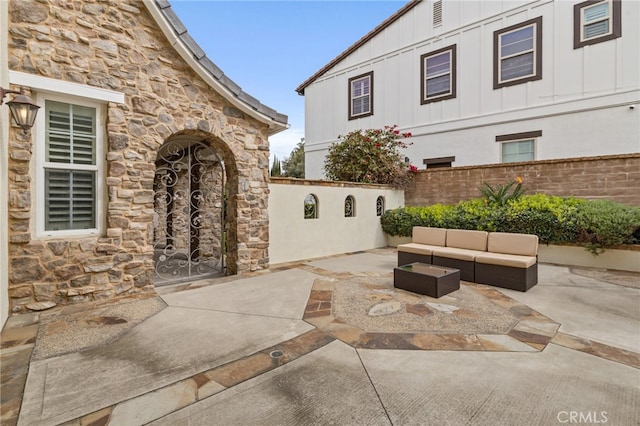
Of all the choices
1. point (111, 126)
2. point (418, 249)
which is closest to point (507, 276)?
point (418, 249)

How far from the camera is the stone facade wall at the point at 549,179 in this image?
290 inches

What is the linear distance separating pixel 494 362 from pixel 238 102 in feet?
19.7

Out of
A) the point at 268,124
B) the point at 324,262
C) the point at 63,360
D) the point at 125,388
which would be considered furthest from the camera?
the point at 324,262

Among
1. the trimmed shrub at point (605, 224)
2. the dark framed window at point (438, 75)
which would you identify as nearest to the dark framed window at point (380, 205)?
the dark framed window at point (438, 75)

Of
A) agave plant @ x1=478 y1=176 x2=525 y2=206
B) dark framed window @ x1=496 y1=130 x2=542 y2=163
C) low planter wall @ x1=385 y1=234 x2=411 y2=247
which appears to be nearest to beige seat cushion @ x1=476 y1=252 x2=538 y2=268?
agave plant @ x1=478 y1=176 x2=525 y2=206

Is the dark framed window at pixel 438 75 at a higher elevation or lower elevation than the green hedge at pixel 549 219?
higher

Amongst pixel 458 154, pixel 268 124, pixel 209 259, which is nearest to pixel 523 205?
pixel 458 154

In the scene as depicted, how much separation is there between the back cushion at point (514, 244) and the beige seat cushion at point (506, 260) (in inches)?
5.3

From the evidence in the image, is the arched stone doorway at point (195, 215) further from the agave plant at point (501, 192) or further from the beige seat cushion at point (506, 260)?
the agave plant at point (501, 192)

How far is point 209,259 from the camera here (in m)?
8.37

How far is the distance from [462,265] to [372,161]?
18.0ft

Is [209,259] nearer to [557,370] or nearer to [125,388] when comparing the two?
[125,388]

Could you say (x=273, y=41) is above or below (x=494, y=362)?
above

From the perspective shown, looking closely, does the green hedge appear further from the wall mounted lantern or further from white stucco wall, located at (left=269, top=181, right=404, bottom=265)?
the wall mounted lantern
